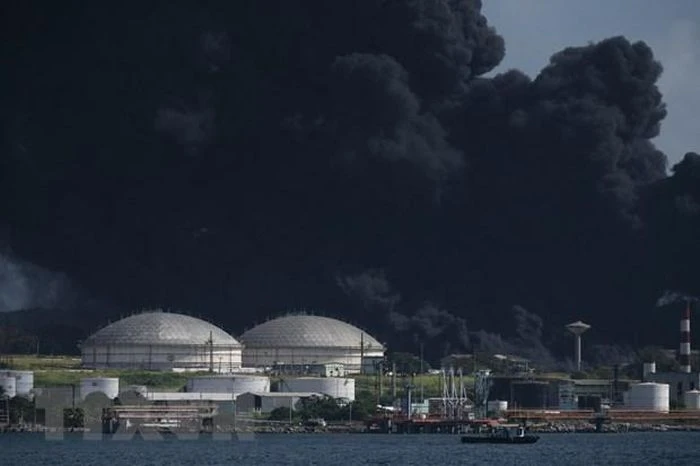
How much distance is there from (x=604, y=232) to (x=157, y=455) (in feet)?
242

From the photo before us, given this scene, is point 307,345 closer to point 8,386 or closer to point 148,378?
point 148,378

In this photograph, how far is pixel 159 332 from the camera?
184 meters

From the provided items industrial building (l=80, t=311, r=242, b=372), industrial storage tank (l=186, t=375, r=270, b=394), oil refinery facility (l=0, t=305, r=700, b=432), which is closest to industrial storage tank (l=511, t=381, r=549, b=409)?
oil refinery facility (l=0, t=305, r=700, b=432)

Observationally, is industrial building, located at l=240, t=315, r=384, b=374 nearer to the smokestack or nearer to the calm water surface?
the smokestack

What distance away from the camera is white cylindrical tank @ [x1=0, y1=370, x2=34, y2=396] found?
539ft

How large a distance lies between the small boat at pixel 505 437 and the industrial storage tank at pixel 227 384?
24.1 m

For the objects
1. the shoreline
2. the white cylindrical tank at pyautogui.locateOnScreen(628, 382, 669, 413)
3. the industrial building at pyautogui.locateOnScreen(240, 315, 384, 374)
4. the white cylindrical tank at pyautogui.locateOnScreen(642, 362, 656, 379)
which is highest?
the industrial building at pyautogui.locateOnScreen(240, 315, 384, 374)

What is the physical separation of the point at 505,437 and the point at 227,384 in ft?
96.8

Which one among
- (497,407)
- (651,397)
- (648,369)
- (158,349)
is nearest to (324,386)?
(497,407)

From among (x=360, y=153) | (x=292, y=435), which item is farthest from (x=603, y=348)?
(x=292, y=435)

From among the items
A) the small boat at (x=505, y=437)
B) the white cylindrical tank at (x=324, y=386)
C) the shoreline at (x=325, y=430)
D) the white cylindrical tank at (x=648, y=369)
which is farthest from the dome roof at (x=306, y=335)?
the small boat at (x=505, y=437)

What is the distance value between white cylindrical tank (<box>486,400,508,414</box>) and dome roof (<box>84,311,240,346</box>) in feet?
84.7

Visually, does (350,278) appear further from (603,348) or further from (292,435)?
(292,435)

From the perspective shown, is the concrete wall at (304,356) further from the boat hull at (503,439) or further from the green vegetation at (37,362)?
the boat hull at (503,439)
